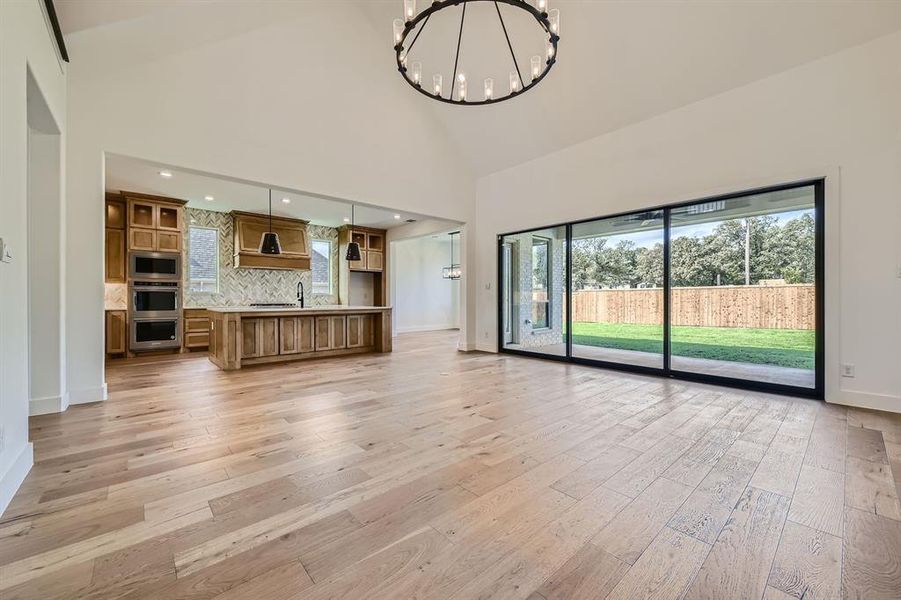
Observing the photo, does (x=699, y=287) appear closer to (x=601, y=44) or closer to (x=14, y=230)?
(x=601, y=44)

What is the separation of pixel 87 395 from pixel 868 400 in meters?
7.21

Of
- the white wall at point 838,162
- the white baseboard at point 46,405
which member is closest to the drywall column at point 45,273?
the white baseboard at point 46,405

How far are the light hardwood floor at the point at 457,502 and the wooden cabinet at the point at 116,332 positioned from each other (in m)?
4.06

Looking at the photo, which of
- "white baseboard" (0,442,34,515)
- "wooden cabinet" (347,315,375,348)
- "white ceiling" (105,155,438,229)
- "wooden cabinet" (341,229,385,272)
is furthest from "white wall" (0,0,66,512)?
"wooden cabinet" (341,229,385,272)

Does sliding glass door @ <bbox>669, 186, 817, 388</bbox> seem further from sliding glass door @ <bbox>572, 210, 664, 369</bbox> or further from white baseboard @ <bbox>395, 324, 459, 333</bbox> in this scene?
white baseboard @ <bbox>395, 324, 459, 333</bbox>

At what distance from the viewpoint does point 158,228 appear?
269 inches

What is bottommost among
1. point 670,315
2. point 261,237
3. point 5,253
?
point 670,315

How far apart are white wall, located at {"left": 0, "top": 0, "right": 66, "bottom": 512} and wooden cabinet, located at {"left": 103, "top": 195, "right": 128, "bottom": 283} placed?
17.2 ft

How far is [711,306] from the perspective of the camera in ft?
14.8

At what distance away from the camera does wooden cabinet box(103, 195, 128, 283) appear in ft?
21.5

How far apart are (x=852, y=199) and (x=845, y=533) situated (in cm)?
333

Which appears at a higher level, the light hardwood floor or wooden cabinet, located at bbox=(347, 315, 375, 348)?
wooden cabinet, located at bbox=(347, 315, 375, 348)

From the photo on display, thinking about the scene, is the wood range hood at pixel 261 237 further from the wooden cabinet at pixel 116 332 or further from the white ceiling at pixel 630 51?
the white ceiling at pixel 630 51

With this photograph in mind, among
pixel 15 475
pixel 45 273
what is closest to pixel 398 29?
pixel 45 273
